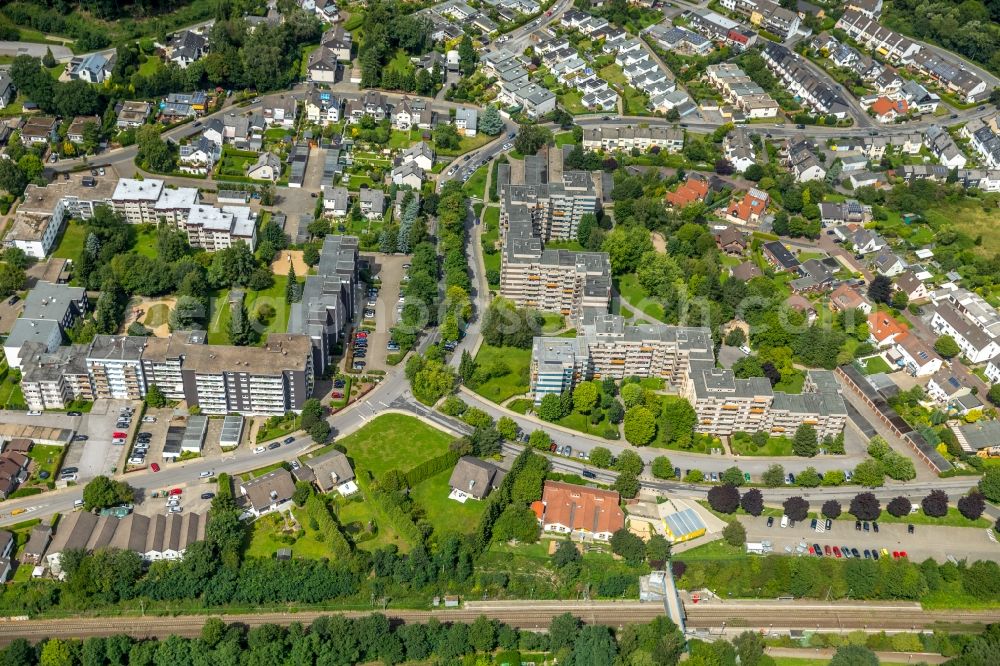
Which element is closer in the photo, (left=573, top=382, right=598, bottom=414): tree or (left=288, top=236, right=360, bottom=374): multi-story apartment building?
(left=573, top=382, right=598, bottom=414): tree

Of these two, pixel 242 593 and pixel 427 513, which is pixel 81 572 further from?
pixel 427 513

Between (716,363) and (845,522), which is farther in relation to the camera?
(716,363)

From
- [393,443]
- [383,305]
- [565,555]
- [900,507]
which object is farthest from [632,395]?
[383,305]

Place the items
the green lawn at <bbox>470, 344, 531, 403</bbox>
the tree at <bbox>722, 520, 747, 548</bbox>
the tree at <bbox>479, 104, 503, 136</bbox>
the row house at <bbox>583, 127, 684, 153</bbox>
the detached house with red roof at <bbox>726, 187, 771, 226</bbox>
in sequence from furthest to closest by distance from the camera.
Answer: the tree at <bbox>479, 104, 503, 136</bbox>, the row house at <bbox>583, 127, 684, 153</bbox>, the detached house with red roof at <bbox>726, 187, 771, 226</bbox>, the green lawn at <bbox>470, 344, 531, 403</bbox>, the tree at <bbox>722, 520, 747, 548</bbox>

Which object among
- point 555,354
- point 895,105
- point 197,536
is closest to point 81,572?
point 197,536

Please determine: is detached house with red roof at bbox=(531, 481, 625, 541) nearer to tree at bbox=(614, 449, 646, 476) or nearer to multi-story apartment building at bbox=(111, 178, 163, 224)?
tree at bbox=(614, 449, 646, 476)

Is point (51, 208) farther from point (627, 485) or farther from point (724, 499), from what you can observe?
point (724, 499)

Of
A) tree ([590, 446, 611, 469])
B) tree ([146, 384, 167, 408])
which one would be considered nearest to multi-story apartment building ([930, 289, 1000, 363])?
tree ([590, 446, 611, 469])
